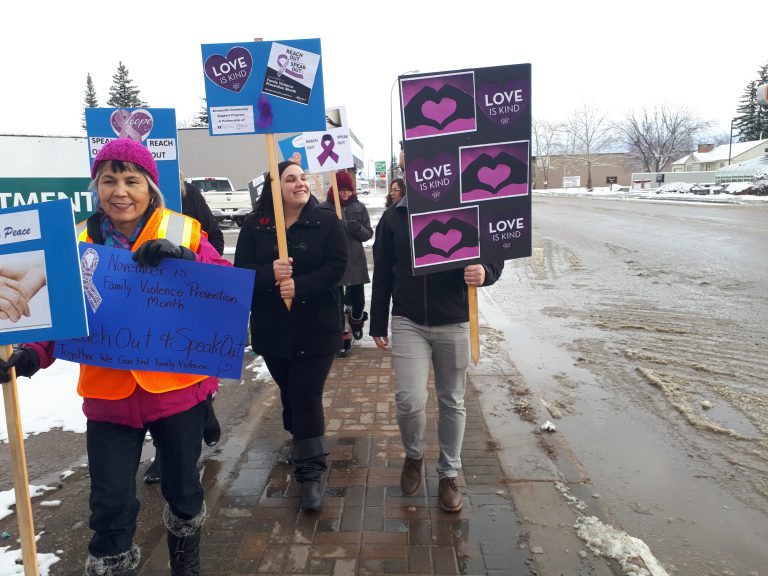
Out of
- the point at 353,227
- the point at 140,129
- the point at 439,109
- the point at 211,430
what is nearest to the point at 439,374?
the point at 439,109

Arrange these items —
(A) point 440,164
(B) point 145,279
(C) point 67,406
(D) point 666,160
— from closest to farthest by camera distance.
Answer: (B) point 145,279, (A) point 440,164, (C) point 67,406, (D) point 666,160

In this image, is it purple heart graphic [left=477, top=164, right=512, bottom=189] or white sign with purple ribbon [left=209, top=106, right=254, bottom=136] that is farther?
white sign with purple ribbon [left=209, top=106, right=254, bottom=136]

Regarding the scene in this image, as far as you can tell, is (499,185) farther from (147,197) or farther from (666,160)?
(666,160)

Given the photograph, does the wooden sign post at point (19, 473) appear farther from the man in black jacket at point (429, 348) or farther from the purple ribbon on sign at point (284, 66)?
the purple ribbon on sign at point (284, 66)

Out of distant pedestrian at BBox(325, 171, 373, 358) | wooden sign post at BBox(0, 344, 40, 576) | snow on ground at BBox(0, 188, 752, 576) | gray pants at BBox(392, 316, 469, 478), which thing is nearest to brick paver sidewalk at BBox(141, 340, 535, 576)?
gray pants at BBox(392, 316, 469, 478)

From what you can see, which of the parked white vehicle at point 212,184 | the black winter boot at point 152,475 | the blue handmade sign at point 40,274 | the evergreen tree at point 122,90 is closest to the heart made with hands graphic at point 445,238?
the blue handmade sign at point 40,274

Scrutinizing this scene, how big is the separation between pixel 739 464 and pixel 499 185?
2546mm

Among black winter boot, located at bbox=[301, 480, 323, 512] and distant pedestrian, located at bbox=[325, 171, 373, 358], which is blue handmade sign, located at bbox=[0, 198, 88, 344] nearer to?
black winter boot, located at bbox=[301, 480, 323, 512]

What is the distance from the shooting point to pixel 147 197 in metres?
2.48

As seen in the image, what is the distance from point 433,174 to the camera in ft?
10.7

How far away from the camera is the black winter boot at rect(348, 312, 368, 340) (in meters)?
6.74

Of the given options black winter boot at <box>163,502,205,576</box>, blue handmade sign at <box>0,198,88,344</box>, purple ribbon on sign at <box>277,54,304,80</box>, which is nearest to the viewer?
blue handmade sign at <box>0,198,88,344</box>

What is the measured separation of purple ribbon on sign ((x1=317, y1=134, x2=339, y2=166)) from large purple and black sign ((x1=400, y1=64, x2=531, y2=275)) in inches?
133

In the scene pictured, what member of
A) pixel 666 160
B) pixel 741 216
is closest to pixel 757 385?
pixel 741 216
